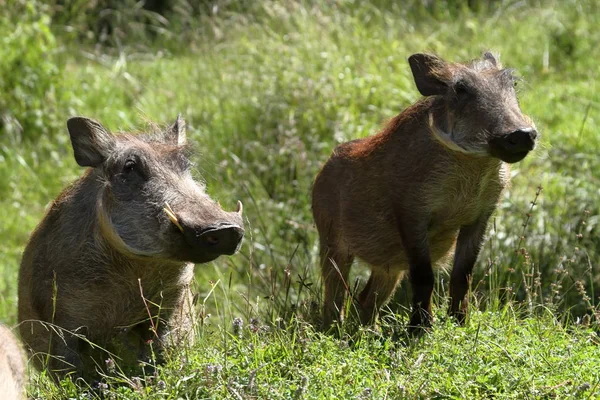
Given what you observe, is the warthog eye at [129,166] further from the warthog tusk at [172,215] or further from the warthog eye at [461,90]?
the warthog eye at [461,90]

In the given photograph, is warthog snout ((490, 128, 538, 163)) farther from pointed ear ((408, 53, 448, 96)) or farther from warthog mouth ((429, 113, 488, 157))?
pointed ear ((408, 53, 448, 96))

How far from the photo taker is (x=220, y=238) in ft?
13.9

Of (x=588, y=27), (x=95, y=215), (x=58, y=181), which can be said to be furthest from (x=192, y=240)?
(x=588, y=27)

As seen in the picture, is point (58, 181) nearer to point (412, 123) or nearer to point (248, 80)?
point (248, 80)

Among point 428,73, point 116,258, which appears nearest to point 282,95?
point 428,73

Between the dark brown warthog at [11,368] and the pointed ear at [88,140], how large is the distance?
109 cm

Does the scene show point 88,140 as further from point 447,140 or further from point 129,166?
point 447,140

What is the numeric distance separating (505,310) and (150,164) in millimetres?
1684

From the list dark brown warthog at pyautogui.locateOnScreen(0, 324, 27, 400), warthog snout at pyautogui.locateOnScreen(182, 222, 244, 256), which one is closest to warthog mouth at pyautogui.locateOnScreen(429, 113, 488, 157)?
warthog snout at pyautogui.locateOnScreen(182, 222, 244, 256)

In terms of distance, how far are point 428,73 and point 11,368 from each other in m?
2.31

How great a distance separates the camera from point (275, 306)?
5.16 metres

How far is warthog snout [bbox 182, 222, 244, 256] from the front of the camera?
13.9 feet

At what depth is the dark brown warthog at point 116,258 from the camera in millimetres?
4598

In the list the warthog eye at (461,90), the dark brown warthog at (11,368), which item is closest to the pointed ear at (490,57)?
the warthog eye at (461,90)
